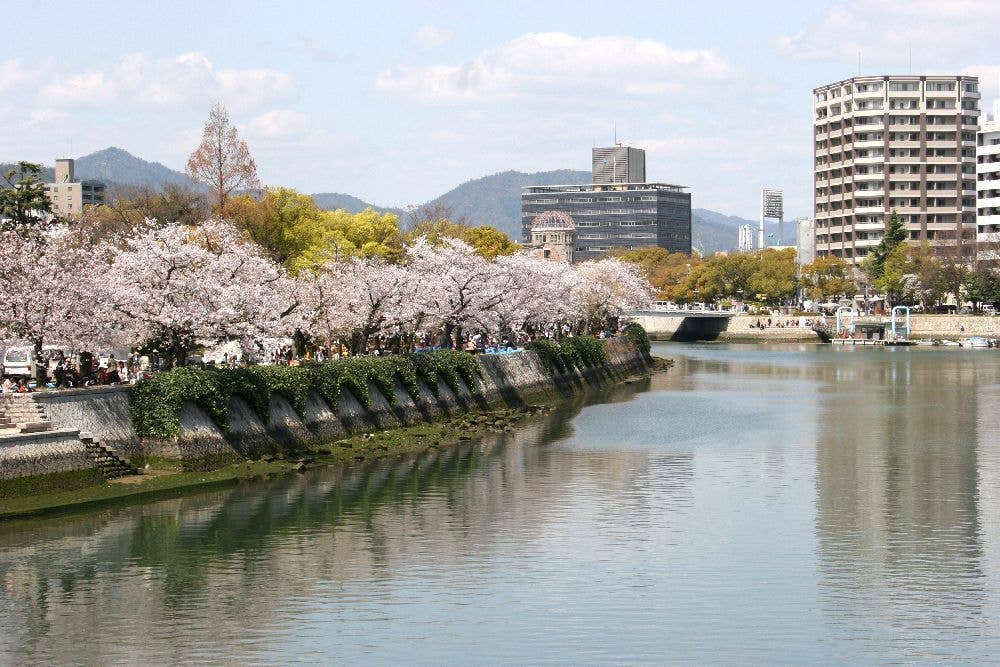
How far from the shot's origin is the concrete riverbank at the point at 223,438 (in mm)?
37000

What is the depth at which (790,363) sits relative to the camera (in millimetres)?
117250

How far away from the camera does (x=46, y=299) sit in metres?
42.3

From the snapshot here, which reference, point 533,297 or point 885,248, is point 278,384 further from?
point 885,248

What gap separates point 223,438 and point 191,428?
1533 mm

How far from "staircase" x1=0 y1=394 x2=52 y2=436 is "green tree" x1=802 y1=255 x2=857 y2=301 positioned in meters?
143

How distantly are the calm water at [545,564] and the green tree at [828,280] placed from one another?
4612 inches

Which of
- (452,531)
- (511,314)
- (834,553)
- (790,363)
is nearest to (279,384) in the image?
(452,531)

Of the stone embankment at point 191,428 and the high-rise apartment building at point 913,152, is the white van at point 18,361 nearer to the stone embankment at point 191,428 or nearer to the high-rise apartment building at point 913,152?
the stone embankment at point 191,428

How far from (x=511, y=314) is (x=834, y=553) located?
4675 centimetres

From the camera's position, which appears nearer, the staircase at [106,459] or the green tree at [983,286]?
the staircase at [106,459]

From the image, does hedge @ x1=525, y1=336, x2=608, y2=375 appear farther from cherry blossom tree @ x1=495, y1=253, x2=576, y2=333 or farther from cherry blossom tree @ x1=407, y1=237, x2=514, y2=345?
cherry blossom tree @ x1=407, y1=237, x2=514, y2=345

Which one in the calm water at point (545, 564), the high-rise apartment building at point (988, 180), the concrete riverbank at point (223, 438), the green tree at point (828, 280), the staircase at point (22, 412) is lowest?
the calm water at point (545, 564)

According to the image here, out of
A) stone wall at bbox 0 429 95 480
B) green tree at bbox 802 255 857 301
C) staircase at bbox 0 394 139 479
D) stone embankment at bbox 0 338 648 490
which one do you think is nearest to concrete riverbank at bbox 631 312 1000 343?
green tree at bbox 802 255 857 301

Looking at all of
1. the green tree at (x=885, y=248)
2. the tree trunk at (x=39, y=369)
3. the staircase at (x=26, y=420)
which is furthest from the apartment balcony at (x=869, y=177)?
the staircase at (x=26, y=420)
